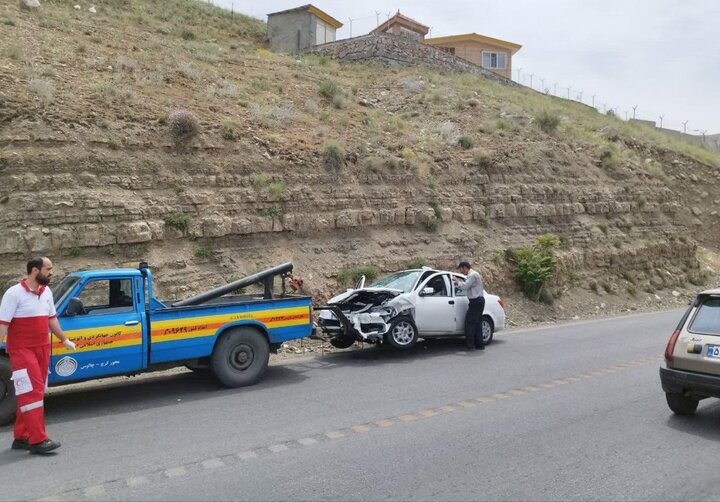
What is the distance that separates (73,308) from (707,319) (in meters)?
7.91

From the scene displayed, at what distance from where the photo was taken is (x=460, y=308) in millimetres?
12289

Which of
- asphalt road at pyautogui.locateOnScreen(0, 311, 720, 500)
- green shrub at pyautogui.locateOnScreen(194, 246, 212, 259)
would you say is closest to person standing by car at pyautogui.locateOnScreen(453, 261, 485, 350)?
asphalt road at pyautogui.locateOnScreen(0, 311, 720, 500)

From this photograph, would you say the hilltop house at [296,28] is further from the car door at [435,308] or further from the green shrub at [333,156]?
the car door at [435,308]

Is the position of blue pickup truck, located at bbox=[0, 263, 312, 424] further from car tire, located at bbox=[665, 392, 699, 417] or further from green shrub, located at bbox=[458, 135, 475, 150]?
green shrub, located at bbox=[458, 135, 475, 150]

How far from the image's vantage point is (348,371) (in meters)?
9.99

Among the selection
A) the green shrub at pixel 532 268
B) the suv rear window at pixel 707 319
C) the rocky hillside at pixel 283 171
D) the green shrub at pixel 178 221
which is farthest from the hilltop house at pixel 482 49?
the suv rear window at pixel 707 319

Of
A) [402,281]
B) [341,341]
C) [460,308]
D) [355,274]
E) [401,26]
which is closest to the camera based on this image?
[341,341]

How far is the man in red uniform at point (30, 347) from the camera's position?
240 inches

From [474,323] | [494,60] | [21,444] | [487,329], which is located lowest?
[21,444]

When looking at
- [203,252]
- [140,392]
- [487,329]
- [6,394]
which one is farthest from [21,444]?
[487,329]

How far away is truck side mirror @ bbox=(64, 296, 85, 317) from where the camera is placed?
7.48 meters

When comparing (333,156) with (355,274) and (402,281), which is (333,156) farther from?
(402,281)

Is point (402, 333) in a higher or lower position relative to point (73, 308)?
lower

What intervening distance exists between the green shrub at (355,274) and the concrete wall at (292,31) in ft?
78.4
